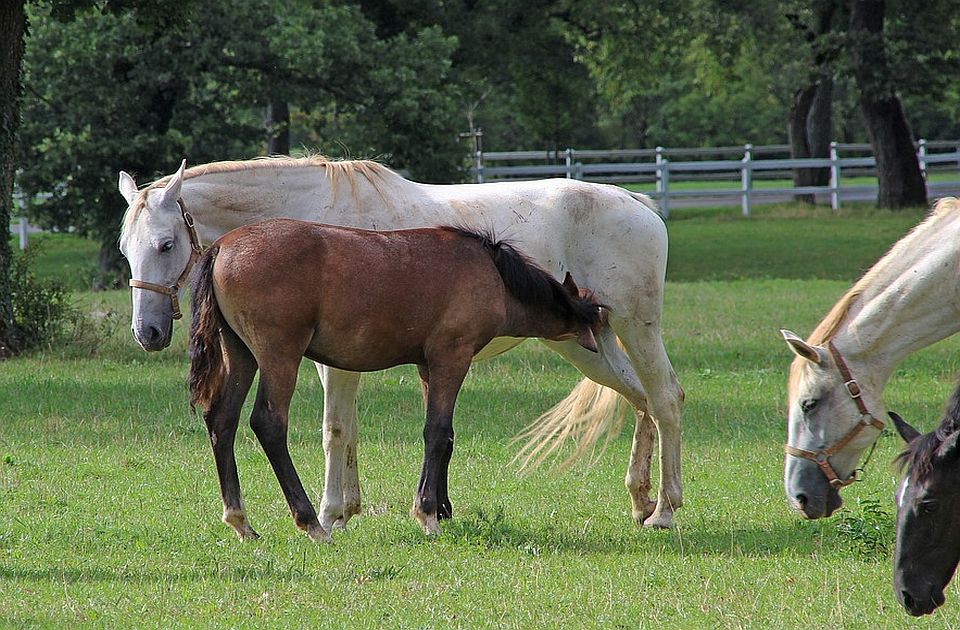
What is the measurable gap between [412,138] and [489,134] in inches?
1185

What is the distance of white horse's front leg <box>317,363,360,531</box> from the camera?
654 centimetres

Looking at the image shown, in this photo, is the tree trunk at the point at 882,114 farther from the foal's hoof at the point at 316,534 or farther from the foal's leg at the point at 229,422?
the foal's hoof at the point at 316,534

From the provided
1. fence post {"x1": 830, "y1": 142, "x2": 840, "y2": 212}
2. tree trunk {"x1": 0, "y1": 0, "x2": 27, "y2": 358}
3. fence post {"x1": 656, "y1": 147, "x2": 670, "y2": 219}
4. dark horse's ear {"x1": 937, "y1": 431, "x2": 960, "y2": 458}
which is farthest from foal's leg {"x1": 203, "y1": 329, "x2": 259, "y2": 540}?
fence post {"x1": 830, "y1": 142, "x2": 840, "y2": 212}

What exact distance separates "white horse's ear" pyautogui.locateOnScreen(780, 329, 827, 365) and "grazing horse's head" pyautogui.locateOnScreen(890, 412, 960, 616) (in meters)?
1.52

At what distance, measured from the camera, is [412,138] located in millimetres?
20891

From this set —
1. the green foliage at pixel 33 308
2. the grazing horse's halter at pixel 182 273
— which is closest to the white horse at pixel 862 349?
the grazing horse's halter at pixel 182 273

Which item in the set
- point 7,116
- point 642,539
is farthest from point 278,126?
point 642,539

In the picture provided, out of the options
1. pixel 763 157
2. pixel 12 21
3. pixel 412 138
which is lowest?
pixel 763 157

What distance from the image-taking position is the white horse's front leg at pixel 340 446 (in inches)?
257

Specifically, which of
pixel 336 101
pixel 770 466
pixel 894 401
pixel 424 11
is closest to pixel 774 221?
pixel 424 11

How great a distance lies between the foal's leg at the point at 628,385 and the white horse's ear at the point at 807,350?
154cm

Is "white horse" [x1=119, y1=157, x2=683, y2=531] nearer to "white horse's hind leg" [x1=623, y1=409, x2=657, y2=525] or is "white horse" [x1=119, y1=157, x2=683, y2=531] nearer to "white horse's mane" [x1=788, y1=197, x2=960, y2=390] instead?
"white horse's hind leg" [x1=623, y1=409, x2=657, y2=525]

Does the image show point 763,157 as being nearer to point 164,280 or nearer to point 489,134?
point 489,134

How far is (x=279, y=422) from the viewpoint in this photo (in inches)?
230
